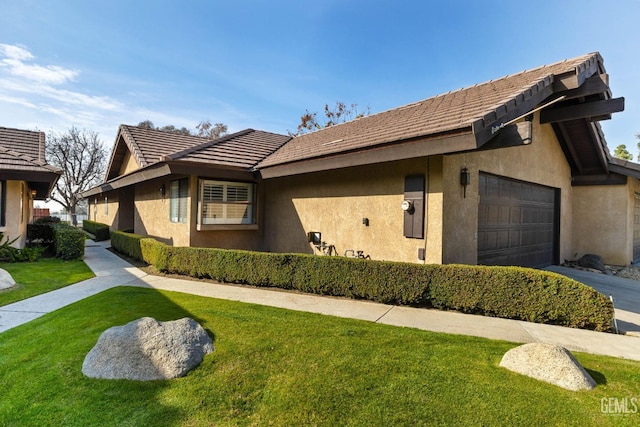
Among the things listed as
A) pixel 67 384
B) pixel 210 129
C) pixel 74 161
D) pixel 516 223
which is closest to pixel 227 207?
pixel 67 384

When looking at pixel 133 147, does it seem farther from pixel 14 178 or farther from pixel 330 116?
pixel 330 116

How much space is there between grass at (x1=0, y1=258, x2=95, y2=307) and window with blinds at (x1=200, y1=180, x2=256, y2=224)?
11.4 feet

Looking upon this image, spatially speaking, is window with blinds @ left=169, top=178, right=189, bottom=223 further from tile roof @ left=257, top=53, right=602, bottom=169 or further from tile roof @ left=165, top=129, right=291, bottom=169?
tile roof @ left=257, top=53, right=602, bottom=169

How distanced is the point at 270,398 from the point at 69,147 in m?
42.9

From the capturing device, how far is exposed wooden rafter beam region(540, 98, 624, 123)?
28.4ft

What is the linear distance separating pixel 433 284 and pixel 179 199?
28.1 ft

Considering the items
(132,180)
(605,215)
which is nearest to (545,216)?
(605,215)

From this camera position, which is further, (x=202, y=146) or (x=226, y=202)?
(x=202, y=146)

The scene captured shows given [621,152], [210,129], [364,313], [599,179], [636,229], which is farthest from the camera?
[210,129]

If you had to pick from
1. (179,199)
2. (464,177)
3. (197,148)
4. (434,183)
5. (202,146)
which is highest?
(202,146)

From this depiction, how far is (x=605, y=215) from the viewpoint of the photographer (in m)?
12.3

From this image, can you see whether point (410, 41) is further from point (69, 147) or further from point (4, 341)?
point (69, 147)

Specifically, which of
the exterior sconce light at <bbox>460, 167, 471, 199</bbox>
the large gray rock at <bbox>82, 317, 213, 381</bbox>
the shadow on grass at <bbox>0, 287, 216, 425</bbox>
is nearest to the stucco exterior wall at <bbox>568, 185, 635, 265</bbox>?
the exterior sconce light at <bbox>460, 167, 471, 199</bbox>

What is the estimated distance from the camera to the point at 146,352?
364 cm
